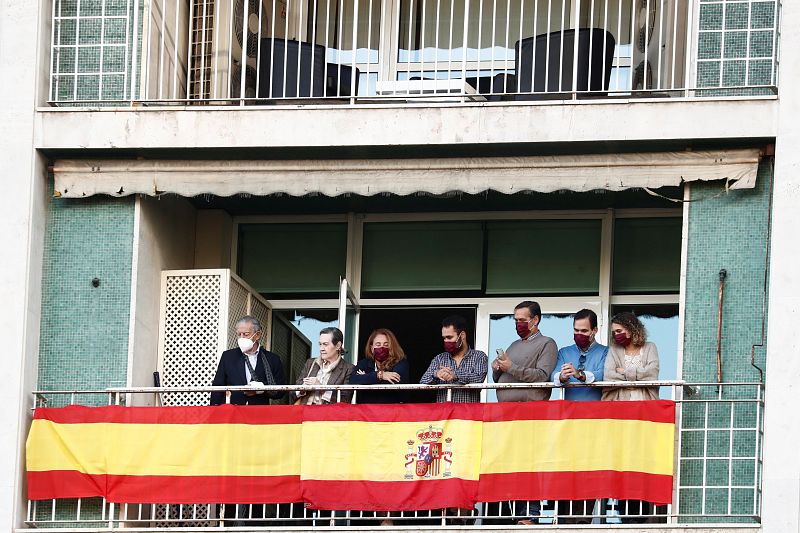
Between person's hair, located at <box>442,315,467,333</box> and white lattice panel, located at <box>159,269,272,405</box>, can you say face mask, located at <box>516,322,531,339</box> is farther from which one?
white lattice panel, located at <box>159,269,272,405</box>

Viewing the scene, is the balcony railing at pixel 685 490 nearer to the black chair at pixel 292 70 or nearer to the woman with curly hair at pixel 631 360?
the woman with curly hair at pixel 631 360

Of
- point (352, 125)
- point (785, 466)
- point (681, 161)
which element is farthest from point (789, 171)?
point (352, 125)

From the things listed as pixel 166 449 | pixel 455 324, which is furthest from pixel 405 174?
pixel 166 449

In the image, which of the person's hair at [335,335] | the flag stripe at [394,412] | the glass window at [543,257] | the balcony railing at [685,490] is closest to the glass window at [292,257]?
the glass window at [543,257]

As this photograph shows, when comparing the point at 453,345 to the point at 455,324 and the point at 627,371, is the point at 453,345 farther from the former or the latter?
the point at 627,371

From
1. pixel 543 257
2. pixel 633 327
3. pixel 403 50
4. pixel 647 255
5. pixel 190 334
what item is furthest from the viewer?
pixel 403 50

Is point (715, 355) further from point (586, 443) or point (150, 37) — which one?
point (150, 37)

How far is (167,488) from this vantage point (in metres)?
17.4

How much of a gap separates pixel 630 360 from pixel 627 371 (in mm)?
110

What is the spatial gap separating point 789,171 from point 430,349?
427 centimetres

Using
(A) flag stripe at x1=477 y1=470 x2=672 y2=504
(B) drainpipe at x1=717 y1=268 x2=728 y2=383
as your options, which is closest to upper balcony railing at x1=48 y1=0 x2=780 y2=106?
(B) drainpipe at x1=717 y1=268 x2=728 y2=383

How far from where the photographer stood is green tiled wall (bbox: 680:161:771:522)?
1683 cm

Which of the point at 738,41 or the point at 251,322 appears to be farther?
the point at 251,322

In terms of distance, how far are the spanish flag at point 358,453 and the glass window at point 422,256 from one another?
2926 mm
